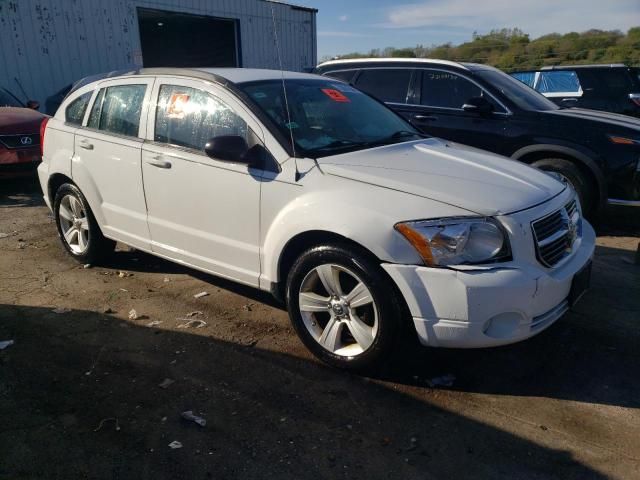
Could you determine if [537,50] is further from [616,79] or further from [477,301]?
[477,301]

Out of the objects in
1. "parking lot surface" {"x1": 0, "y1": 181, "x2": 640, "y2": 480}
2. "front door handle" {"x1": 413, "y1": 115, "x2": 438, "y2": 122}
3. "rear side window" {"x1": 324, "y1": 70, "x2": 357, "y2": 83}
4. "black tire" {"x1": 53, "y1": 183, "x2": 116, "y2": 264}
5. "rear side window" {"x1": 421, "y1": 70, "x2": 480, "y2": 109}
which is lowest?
"parking lot surface" {"x1": 0, "y1": 181, "x2": 640, "y2": 480}

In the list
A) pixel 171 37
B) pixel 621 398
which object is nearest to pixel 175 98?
pixel 621 398

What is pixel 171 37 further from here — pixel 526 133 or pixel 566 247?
pixel 566 247

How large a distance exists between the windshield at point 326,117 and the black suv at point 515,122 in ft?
7.11

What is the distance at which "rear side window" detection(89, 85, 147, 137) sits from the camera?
415cm

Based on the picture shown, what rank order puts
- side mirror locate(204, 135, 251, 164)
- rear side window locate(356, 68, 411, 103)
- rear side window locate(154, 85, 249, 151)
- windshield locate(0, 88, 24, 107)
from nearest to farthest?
side mirror locate(204, 135, 251, 164) → rear side window locate(154, 85, 249, 151) → rear side window locate(356, 68, 411, 103) → windshield locate(0, 88, 24, 107)

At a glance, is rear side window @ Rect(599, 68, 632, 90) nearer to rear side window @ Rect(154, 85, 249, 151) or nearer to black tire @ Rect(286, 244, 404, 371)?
rear side window @ Rect(154, 85, 249, 151)

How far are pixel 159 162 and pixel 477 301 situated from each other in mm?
2470

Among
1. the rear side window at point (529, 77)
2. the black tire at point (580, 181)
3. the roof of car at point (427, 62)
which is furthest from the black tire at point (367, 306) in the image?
the rear side window at point (529, 77)

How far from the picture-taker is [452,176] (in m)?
3.11

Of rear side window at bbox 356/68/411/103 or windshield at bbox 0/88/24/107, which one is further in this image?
windshield at bbox 0/88/24/107

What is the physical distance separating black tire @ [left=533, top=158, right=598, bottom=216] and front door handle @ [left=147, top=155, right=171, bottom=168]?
13.7 ft

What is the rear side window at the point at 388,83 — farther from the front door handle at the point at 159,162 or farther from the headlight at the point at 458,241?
the headlight at the point at 458,241

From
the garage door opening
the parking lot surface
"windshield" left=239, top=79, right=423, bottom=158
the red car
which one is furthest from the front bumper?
the garage door opening
